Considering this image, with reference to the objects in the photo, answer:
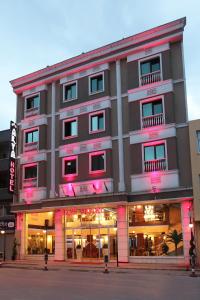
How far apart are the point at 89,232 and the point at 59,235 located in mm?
2607

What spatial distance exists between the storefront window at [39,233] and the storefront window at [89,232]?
6.51 ft

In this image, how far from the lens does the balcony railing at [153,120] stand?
2944 centimetres

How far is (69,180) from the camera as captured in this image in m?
32.9

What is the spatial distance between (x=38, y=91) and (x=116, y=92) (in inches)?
334

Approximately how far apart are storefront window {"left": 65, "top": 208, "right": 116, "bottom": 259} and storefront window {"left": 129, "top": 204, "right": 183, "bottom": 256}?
1.74 metres

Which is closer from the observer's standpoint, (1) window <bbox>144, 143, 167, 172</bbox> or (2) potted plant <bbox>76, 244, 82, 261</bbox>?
(1) window <bbox>144, 143, 167, 172</bbox>

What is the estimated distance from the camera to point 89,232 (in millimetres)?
31844

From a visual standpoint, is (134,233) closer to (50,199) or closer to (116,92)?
(50,199)

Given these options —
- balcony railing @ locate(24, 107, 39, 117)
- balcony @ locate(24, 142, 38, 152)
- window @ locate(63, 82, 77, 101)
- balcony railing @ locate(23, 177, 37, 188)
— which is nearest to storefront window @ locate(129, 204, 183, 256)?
balcony railing @ locate(23, 177, 37, 188)

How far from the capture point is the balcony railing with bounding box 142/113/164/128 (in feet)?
96.6

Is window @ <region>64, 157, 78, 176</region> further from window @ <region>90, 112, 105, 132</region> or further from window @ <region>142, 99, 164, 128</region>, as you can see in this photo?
window @ <region>142, 99, 164, 128</region>

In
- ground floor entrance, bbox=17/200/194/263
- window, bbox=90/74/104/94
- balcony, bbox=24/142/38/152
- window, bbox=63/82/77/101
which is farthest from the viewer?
balcony, bbox=24/142/38/152

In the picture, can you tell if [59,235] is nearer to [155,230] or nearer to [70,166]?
[70,166]

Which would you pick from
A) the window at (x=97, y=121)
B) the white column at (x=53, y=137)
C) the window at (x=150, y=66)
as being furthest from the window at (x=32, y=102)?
the window at (x=150, y=66)
